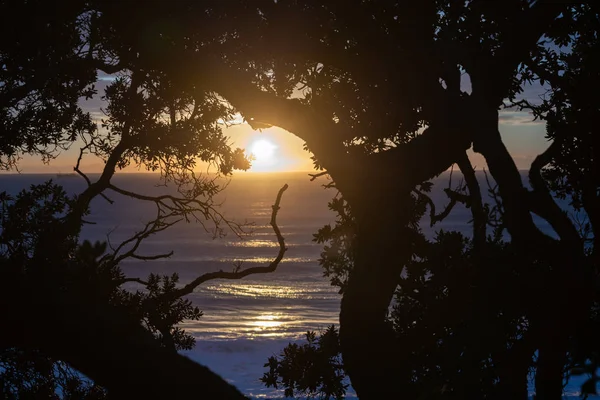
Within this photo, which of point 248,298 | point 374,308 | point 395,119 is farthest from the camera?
point 248,298

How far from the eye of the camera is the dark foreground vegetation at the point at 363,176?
4219 millimetres

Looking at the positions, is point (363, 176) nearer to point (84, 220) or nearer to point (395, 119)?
point (395, 119)

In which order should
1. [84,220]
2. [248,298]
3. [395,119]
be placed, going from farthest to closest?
[248,298] → [84,220] → [395,119]

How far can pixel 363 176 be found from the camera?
528 cm

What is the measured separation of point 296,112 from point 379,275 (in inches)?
64.0

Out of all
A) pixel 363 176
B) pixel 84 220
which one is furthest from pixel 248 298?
pixel 363 176

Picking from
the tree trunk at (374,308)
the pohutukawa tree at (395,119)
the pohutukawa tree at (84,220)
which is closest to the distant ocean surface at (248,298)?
the pohutukawa tree at (84,220)

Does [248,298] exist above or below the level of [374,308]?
below

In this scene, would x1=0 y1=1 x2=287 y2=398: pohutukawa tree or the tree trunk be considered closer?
x1=0 y1=1 x2=287 y2=398: pohutukawa tree

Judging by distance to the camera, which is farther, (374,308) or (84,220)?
(84,220)

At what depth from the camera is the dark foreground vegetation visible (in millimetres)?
4219

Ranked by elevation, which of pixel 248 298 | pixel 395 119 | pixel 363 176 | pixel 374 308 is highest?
pixel 395 119

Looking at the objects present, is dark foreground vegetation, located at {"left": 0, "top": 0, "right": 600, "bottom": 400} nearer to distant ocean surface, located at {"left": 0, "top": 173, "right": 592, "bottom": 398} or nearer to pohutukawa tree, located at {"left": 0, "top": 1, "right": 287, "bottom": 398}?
pohutukawa tree, located at {"left": 0, "top": 1, "right": 287, "bottom": 398}

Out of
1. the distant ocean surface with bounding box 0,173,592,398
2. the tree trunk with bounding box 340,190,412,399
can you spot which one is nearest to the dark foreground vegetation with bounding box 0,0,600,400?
the tree trunk with bounding box 340,190,412,399
